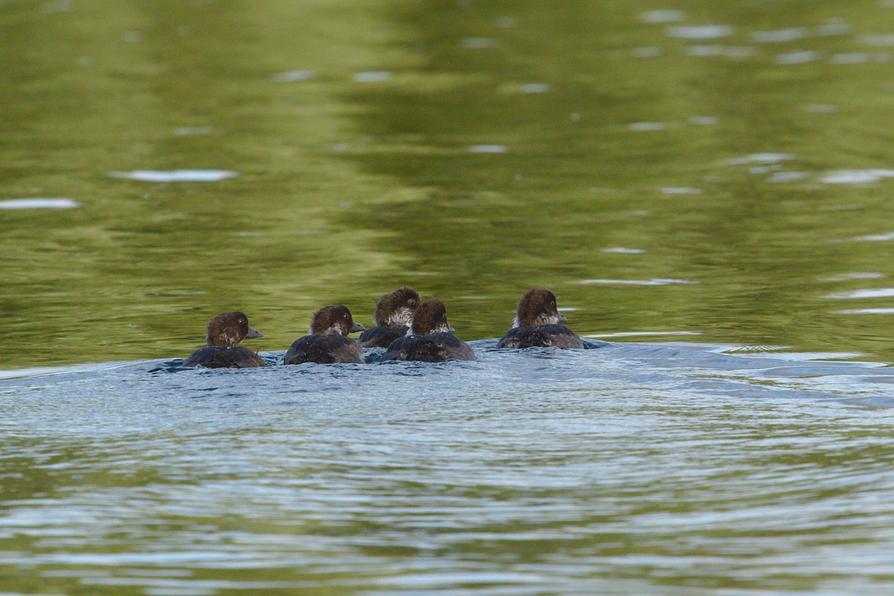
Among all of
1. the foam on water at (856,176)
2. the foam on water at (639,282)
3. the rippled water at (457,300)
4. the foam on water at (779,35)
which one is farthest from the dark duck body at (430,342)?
the foam on water at (779,35)

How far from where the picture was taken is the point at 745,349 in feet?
35.8

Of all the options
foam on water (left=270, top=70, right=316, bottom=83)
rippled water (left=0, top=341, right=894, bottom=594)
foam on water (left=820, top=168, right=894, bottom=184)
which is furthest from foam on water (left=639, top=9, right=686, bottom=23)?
rippled water (left=0, top=341, right=894, bottom=594)

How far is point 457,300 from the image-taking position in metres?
13.3

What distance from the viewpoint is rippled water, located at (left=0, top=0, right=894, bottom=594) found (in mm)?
6945

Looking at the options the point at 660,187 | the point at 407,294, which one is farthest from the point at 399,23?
the point at 407,294

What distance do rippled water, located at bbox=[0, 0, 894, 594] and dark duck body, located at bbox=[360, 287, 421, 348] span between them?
56 centimetres

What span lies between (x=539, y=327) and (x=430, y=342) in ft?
2.89

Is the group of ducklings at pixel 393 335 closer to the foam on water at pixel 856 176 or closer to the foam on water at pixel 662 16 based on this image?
the foam on water at pixel 856 176

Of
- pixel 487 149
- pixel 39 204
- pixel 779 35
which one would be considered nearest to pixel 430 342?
pixel 39 204

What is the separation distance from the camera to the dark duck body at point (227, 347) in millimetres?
10219

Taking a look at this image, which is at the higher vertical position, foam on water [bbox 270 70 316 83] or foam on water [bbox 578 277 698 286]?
foam on water [bbox 270 70 316 83]

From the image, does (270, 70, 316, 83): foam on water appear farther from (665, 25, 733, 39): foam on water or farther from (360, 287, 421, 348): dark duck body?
(360, 287, 421, 348): dark duck body

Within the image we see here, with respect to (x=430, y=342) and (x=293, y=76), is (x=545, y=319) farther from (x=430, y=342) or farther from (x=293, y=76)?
(x=293, y=76)

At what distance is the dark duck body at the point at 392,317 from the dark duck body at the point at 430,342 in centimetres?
67
